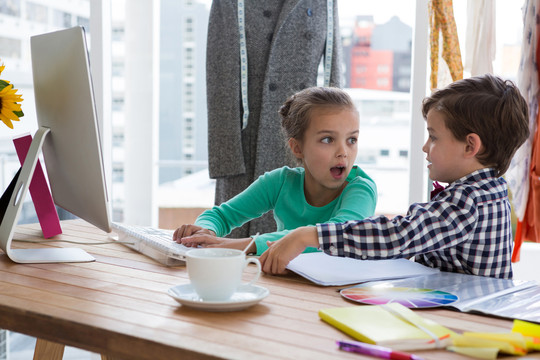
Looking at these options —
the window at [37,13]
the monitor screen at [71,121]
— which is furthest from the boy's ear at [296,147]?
the window at [37,13]

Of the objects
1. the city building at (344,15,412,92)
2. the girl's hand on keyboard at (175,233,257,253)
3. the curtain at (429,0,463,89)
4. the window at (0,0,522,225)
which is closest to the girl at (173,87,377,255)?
the girl's hand on keyboard at (175,233,257,253)

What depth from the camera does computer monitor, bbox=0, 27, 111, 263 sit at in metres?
→ 1.05

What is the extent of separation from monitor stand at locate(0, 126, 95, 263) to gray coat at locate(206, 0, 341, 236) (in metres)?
1.07

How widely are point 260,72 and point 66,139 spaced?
1.22 m

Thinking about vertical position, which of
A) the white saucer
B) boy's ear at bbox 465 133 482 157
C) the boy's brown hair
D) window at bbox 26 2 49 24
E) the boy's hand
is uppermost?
window at bbox 26 2 49 24

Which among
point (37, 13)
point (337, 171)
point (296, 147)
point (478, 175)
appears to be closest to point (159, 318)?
point (478, 175)

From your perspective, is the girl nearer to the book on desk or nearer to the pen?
the book on desk

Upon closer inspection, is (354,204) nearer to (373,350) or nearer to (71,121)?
(71,121)

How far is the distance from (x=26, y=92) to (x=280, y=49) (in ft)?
5.02

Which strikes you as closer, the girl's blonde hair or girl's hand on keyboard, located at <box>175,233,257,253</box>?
girl's hand on keyboard, located at <box>175,233,257,253</box>

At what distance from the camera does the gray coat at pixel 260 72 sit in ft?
7.30

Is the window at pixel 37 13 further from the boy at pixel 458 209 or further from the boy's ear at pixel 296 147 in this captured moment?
the boy at pixel 458 209

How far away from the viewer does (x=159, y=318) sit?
0.76 metres

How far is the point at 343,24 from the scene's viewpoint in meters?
3.81
